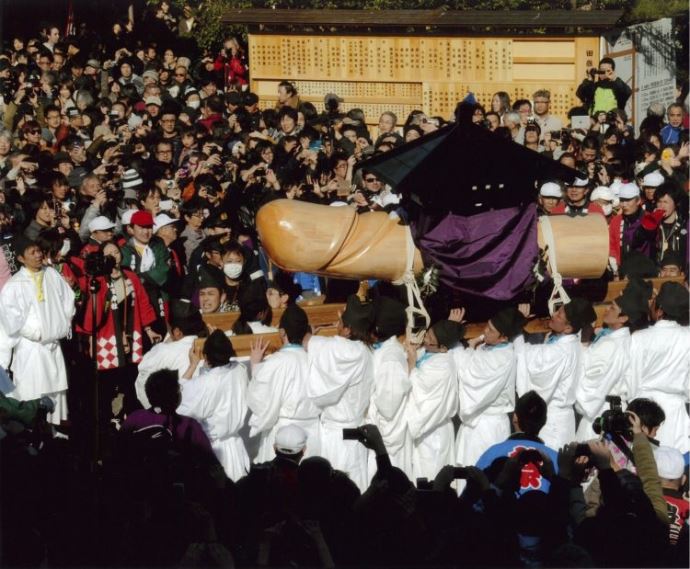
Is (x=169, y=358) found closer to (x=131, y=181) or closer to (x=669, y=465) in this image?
(x=669, y=465)

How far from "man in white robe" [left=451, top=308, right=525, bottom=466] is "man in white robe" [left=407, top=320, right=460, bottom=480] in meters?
0.09

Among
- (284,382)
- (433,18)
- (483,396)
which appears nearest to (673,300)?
(483,396)

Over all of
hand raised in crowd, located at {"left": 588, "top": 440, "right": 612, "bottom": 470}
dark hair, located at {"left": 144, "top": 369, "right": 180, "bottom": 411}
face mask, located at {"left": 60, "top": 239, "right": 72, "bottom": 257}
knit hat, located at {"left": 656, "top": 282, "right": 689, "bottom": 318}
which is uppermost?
face mask, located at {"left": 60, "top": 239, "right": 72, "bottom": 257}

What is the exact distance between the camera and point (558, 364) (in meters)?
9.80

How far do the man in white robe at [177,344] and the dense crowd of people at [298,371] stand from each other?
2cm

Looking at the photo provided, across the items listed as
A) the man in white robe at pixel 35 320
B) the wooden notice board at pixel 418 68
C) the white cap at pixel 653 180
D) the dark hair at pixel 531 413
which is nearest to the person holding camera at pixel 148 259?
the man in white robe at pixel 35 320

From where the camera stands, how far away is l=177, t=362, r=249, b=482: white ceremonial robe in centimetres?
914

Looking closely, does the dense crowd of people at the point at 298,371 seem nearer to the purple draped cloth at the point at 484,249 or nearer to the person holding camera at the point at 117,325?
the person holding camera at the point at 117,325

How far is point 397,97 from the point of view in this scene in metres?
17.5

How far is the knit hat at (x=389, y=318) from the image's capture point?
9492 millimetres

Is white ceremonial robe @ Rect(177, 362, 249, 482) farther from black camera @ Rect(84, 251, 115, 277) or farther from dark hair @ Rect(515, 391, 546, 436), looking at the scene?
dark hair @ Rect(515, 391, 546, 436)

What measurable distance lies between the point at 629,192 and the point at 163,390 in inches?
222

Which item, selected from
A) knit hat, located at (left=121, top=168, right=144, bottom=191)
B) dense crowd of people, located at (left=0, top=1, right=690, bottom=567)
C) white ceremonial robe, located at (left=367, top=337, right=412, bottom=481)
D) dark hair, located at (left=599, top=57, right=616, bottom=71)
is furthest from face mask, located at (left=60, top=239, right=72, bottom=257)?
dark hair, located at (left=599, top=57, right=616, bottom=71)

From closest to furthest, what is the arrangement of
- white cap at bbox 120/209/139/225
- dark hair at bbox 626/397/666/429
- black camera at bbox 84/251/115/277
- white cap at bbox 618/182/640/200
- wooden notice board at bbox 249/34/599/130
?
1. dark hair at bbox 626/397/666/429
2. black camera at bbox 84/251/115/277
3. white cap at bbox 120/209/139/225
4. white cap at bbox 618/182/640/200
5. wooden notice board at bbox 249/34/599/130
